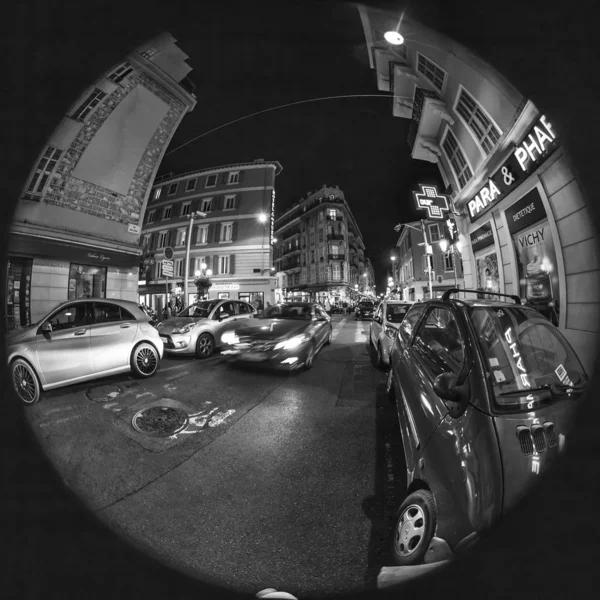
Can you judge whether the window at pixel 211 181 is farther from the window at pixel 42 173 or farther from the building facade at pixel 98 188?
the window at pixel 42 173

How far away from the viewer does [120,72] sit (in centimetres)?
118

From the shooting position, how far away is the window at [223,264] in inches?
79.8

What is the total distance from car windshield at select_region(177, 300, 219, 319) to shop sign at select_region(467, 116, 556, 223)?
2.10 m

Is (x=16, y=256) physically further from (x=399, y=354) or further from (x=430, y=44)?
(x=399, y=354)

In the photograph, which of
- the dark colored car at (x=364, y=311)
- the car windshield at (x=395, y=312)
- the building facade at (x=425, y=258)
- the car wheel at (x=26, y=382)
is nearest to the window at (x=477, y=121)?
the building facade at (x=425, y=258)

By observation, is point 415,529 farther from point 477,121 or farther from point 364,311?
point 364,311

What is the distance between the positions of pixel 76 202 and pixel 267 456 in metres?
1.68

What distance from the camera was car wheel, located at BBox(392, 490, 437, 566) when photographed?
892 mm

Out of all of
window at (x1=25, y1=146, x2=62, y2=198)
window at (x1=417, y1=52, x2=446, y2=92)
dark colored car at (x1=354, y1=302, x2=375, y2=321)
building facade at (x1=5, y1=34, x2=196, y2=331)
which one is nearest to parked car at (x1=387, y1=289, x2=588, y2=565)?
window at (x1=417, y1=52, x2=446, y2=92)

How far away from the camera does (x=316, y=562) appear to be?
0.90 metres

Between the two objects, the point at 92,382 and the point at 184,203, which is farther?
the point at 184,203

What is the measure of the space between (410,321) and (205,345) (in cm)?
208

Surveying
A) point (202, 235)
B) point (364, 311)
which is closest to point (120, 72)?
point (202, 235)

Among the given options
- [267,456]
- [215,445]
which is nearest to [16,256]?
[215,445]
